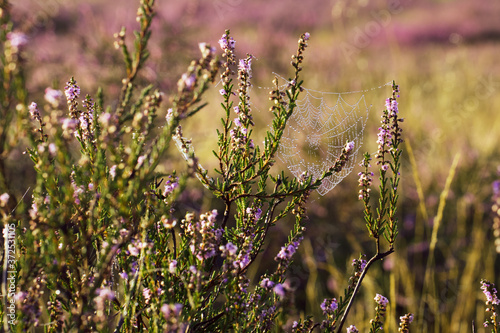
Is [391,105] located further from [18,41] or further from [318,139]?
[318,139]

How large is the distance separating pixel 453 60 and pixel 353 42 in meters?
4.59

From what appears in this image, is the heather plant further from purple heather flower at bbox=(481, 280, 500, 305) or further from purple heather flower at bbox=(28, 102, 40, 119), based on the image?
purple heather flower at bbox=(481, 280, 500, 305)

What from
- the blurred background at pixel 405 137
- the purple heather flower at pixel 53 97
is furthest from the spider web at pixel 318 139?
the purple heather flower at pixel 53 97

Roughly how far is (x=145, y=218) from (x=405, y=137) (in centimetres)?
372

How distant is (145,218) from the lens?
1.44 meters

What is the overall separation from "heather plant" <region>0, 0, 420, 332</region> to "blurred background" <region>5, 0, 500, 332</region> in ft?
0.74

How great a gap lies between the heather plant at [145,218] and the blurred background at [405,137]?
227 mm

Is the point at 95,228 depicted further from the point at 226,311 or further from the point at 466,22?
the point at 466,22

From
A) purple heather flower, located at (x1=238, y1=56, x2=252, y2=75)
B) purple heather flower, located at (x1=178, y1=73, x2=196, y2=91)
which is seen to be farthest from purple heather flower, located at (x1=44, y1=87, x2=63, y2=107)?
purple heather flower, located at (x1=238, y1=56, x2=252, y2=75)

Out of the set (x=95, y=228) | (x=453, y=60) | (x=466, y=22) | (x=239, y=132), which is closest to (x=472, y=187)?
(x=239, y=132)

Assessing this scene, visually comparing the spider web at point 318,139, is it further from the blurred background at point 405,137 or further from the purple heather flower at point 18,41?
the purple heather flower at point 18,41

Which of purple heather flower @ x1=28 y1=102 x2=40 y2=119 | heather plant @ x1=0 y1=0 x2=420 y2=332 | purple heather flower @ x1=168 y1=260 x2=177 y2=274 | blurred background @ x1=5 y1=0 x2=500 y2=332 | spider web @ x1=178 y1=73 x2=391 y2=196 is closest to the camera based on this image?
heather plant @ x1=0 y1=0 x2=420 y2=332

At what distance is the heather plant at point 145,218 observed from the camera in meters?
1.23

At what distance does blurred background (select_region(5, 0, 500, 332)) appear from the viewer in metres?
4.27
